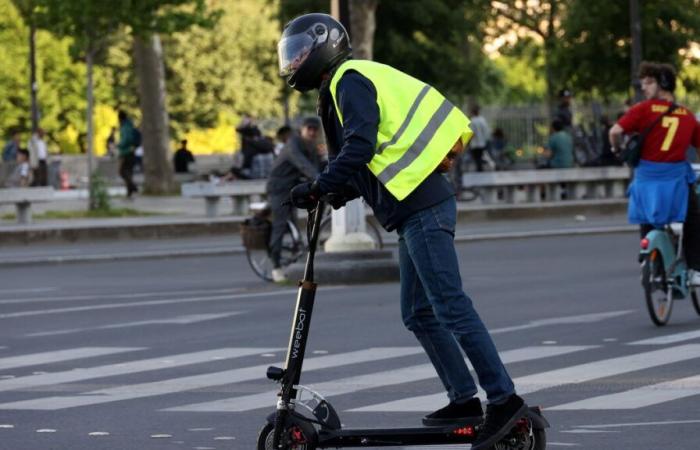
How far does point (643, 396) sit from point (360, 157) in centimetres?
305

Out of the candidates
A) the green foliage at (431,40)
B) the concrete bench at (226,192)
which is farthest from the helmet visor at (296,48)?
the green foliage at (431,40)

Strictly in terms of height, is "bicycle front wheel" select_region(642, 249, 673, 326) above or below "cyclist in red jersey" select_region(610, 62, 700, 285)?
below

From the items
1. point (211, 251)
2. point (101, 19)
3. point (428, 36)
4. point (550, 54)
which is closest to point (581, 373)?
point (211, 251)

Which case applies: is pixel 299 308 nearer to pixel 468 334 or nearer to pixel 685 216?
pixel 468 334

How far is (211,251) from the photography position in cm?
2578

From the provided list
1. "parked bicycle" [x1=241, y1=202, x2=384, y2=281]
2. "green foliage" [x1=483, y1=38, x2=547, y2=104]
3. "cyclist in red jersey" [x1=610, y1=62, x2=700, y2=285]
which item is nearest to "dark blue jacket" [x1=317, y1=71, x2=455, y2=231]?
"cyclist in red jersey" [x1=610, y1=62, x2=700, y2=285]

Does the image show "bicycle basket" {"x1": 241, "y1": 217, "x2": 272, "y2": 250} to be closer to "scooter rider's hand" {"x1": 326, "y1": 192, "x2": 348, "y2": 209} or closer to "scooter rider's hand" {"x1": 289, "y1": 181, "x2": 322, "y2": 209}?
"scooter rider's hand" {"x1": 326, "y1": 192, "x2": 348, "y2": 209}

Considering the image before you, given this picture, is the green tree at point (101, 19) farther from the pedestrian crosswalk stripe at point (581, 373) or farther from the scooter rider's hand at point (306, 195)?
the scooter rider's hand at point (306, 195)

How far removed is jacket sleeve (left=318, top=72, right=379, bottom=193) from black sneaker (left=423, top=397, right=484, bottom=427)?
3.05ft

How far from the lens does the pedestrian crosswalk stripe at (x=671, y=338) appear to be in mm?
12383

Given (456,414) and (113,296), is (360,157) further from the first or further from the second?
(113,296)

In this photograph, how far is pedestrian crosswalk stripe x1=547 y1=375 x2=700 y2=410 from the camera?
30.9 feet

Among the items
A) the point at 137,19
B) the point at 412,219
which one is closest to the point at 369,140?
the point at 412,219

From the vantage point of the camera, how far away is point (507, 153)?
47844 millimetres
